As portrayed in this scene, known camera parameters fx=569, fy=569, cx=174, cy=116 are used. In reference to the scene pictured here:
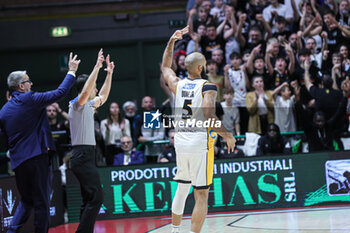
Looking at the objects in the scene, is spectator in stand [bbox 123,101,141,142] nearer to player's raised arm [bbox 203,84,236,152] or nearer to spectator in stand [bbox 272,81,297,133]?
spectator in stand [bbox 272,81,297,133]

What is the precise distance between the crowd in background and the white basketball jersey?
13.2ft

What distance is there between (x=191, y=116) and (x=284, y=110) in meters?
5.20

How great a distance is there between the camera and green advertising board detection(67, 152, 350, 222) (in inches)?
422

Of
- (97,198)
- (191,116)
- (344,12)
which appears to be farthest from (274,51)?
(97,198)

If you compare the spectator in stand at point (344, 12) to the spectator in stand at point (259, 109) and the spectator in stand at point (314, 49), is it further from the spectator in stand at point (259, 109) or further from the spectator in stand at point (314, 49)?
the spectator in stand at point (259, 109)

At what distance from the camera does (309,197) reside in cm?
1073

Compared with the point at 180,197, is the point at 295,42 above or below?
above

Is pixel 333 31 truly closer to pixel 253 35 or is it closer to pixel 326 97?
pixel 253 35

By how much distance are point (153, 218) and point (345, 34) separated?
6.51 meters

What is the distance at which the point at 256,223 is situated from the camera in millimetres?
8758

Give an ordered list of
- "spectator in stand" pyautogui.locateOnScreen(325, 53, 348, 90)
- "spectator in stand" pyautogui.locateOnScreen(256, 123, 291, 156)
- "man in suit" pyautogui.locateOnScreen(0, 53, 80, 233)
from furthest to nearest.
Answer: "spectator in stand" pyautogui.locateOnScreen(325, 53, 348, 90) → "spectator in stand" pyautogui.locateOnScreen(256, 123, 291, 156) → "man in suit" pyautogui.locateOnScreen(0, 53, 80, 233)

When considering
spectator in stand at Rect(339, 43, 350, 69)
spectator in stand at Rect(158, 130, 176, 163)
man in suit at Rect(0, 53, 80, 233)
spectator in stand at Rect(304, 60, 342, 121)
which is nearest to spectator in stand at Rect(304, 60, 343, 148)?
spectator in stand at Rect(304, 60, 342, 121)

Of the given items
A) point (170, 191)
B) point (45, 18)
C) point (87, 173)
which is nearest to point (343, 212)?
point (170, 191)

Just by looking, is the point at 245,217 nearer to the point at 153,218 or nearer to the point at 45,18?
the point at 153,218
